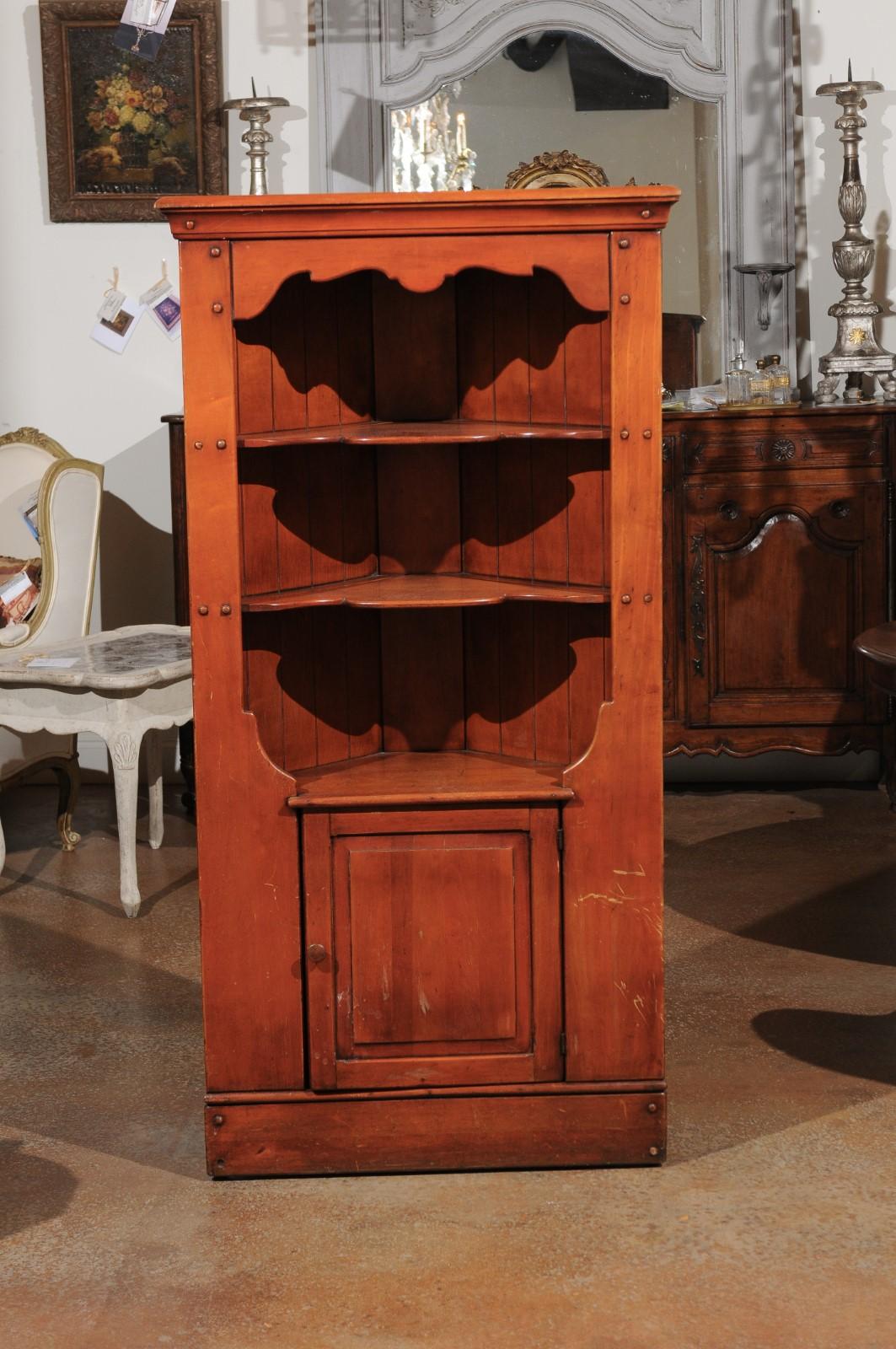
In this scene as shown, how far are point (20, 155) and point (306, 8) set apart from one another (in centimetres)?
111

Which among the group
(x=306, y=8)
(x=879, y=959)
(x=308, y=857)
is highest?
(x=306, y=8)

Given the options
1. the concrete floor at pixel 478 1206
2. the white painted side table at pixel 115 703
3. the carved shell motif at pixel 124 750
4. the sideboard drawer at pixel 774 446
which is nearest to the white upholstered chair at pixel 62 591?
the white painted side table at pixel 115 703

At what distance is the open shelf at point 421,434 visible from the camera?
2723mm

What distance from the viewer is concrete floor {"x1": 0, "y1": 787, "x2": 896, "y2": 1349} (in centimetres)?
236

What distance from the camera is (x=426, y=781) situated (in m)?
2.93

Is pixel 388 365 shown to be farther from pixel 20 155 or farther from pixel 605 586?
pixel 20 155

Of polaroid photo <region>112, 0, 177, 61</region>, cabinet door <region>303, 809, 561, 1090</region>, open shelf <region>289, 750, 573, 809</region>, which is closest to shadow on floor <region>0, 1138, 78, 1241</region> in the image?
cabinet door <region>303, 809, 561, 1090</region>

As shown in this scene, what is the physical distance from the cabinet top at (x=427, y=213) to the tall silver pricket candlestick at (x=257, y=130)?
8.50 ft

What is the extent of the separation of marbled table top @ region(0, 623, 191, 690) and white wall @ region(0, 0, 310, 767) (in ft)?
3.20

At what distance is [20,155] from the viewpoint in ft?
18.2

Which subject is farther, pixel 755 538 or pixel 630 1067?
pixel 755 538

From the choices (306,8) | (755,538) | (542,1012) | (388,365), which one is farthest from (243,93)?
(542,1012)

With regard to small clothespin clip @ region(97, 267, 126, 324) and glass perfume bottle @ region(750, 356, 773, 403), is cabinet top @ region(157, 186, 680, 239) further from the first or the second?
small clothespin clip @ region(97, 267, 126, 324)

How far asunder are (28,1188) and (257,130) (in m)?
3.63
